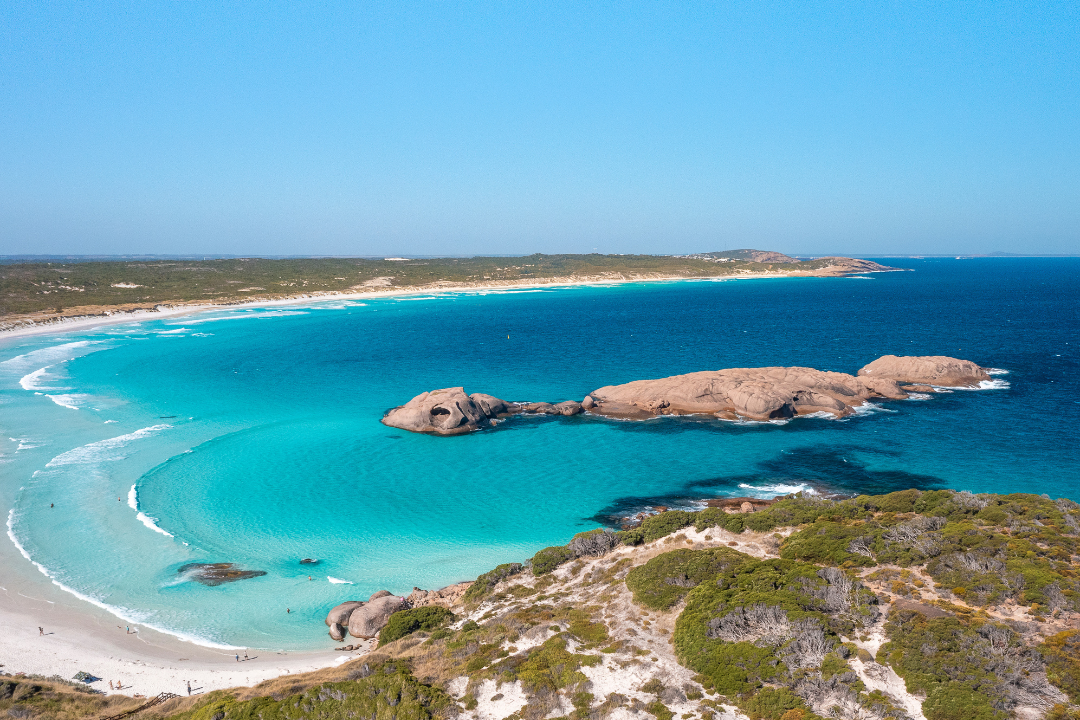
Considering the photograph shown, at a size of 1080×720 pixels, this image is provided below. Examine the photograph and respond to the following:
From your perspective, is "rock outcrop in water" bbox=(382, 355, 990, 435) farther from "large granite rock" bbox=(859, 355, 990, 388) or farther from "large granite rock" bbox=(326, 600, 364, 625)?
"large granite rock" bbox=(326, 600, 364, 625)

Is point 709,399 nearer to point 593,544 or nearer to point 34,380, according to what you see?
point 593,544

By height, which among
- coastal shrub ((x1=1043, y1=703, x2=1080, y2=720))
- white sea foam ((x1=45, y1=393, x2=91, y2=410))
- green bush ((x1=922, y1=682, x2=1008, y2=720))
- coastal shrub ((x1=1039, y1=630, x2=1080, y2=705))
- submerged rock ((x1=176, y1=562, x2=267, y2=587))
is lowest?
submerged rock ((x1=176, y1=562, x2=267, y2=587))

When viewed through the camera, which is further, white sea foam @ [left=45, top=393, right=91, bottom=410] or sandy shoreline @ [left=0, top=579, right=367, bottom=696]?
white sea foam @ [left=45, top=393, right=91, bottom=410]

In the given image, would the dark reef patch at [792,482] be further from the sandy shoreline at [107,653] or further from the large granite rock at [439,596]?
the sandy shoreline at [107,653]

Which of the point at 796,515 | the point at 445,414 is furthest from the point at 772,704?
the point at 445,414

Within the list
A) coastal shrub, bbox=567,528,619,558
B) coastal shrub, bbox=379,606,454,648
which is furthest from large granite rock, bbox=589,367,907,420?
coastal shrub, bbox=379,606,454,648

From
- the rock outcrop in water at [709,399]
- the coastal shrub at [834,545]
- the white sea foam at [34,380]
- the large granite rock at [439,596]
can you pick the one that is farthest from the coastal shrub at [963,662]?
the white sea foam at [34,380]

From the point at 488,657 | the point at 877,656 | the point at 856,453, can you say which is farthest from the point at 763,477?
the point at 488,657
